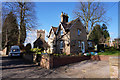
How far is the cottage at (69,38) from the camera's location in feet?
57.8

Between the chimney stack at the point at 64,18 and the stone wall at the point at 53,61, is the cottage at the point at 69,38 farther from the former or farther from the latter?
the stone wall at the point at 53,61

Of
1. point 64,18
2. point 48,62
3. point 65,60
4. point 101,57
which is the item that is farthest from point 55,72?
point 64,18

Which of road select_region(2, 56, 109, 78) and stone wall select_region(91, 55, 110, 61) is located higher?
stone wall select_region(91, 55, 110, 61)

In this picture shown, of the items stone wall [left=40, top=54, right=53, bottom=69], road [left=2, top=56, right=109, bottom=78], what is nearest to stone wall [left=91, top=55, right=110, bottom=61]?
road [left=2, top=56, right=109, bottom=78]

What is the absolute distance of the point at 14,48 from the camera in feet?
52.5

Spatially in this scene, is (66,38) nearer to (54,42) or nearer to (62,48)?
(62,48)

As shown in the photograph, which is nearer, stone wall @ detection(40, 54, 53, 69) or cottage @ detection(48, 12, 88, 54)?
stone wall @ detection(40, 54, 53, 69)

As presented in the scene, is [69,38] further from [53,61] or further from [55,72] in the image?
[55,72]

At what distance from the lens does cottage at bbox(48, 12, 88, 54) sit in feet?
57.8

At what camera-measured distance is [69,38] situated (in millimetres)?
17328

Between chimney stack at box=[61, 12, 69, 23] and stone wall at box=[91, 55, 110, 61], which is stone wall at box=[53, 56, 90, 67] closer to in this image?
stone wall at box=[91, 55, 110, 61]

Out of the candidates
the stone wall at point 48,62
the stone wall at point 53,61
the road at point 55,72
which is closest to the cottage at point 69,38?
the stone wall at point 53,61

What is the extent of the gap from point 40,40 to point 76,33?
1743 centimetres

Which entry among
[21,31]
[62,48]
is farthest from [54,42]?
[21,31]
